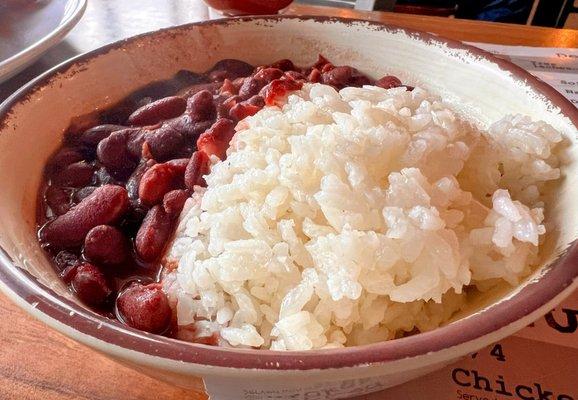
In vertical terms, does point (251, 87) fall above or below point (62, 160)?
above

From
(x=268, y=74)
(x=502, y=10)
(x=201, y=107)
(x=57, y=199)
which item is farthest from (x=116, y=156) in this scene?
(x=502, y=10)

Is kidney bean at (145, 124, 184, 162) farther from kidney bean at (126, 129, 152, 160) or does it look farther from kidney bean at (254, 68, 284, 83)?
kidney bean at (254, 68, 284, 83)

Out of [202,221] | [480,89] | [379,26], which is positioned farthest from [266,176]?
[379,26]

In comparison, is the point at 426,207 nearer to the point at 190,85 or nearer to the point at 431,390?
the point at 431,390

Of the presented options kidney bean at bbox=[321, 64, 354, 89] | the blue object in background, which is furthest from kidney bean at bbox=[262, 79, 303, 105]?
the blue object in background

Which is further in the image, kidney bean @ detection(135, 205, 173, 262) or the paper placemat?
kidney bean @ detection(135, 205, 173, 262)

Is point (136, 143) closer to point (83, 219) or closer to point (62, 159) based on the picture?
point (62, 159)
